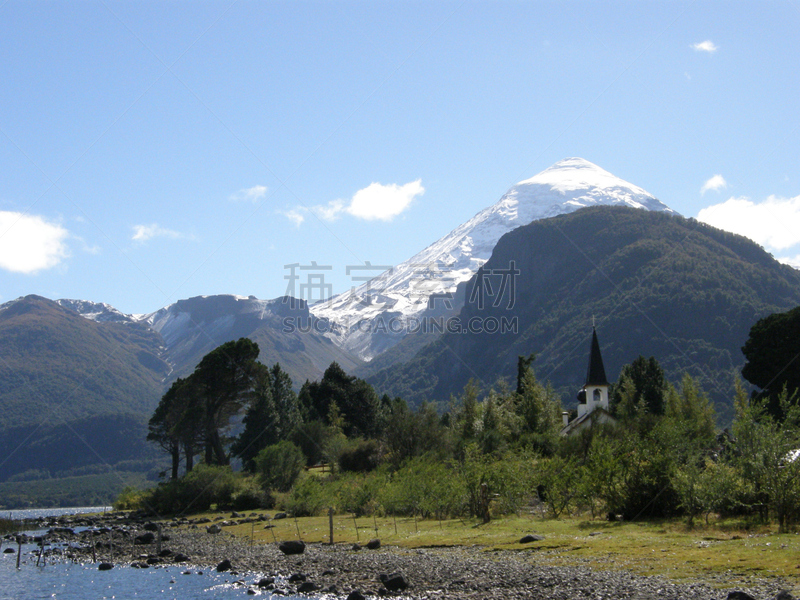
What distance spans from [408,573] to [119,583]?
38.1ft

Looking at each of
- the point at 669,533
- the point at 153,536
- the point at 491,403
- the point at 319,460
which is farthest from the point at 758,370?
the point at 153,536

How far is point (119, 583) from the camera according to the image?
947 inches

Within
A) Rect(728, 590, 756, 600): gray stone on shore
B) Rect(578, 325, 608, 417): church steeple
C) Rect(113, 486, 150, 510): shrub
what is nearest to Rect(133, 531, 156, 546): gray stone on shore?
Rect(728, 590, 756, 600): gray stone on shore

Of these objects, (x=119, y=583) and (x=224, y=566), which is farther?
(x=224, y=566)

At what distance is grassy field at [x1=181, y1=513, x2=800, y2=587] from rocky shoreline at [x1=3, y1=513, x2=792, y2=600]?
0.78 metres

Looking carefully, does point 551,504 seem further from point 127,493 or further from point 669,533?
point 127,493

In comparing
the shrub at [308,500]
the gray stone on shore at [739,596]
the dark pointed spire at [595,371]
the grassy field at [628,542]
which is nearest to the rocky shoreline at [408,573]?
the gray stone on shore at [739,596]

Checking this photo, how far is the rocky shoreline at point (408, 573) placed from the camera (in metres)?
15.2

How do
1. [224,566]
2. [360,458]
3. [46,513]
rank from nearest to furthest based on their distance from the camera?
[224,566] → [360,458] → [46,513]

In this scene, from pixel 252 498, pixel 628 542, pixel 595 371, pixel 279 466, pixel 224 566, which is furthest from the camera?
pixel 595 371

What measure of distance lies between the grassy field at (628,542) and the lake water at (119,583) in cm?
637

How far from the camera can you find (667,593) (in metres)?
14.7

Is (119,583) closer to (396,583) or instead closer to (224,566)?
(224,566)

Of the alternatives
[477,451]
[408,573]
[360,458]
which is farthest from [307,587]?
[360,458]
